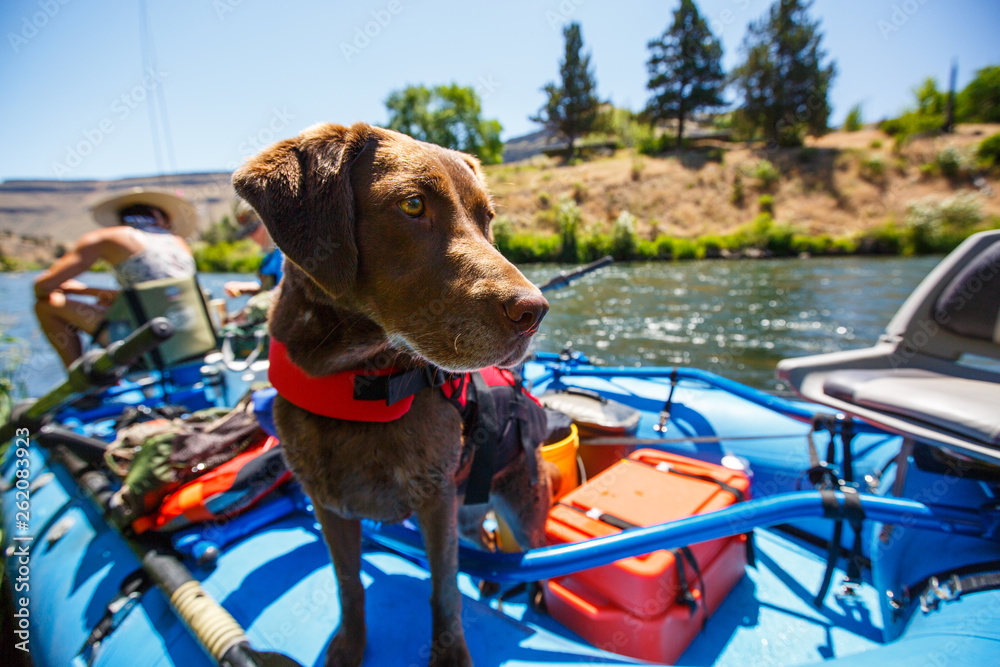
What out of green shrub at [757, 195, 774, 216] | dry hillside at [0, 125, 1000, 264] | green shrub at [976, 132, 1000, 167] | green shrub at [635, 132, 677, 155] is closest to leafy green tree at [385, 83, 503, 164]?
dry hillside at [0, 125, 1000, 264]

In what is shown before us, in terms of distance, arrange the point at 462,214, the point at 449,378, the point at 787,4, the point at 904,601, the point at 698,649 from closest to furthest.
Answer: the point at 462,214, the point at 449,378, the point at 904,601, the point at 698,649, the point at 787,4

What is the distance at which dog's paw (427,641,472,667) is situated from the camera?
151 centimetres

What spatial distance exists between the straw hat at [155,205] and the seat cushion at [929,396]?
23.4 ft

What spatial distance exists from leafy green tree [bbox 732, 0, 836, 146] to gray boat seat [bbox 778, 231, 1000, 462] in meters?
59.3

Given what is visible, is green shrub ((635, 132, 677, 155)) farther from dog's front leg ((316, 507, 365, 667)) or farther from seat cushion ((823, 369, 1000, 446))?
dog's front leg ((316, 507, 365, 667))

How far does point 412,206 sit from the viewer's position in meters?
1.37

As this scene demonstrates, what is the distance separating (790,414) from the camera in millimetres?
3039

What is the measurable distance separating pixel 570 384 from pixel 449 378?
2935mm

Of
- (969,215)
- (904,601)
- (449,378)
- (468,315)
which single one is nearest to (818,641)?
(904,601)

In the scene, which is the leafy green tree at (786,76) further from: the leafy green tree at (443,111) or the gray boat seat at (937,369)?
the gray boat seat at (937,369)

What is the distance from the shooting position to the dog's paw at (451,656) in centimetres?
151

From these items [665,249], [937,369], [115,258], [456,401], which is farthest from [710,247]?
[456,401]

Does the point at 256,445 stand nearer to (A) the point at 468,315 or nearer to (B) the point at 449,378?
(B) the point at 449,378

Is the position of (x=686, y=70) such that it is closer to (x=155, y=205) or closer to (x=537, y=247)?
(x=537, y=247)
